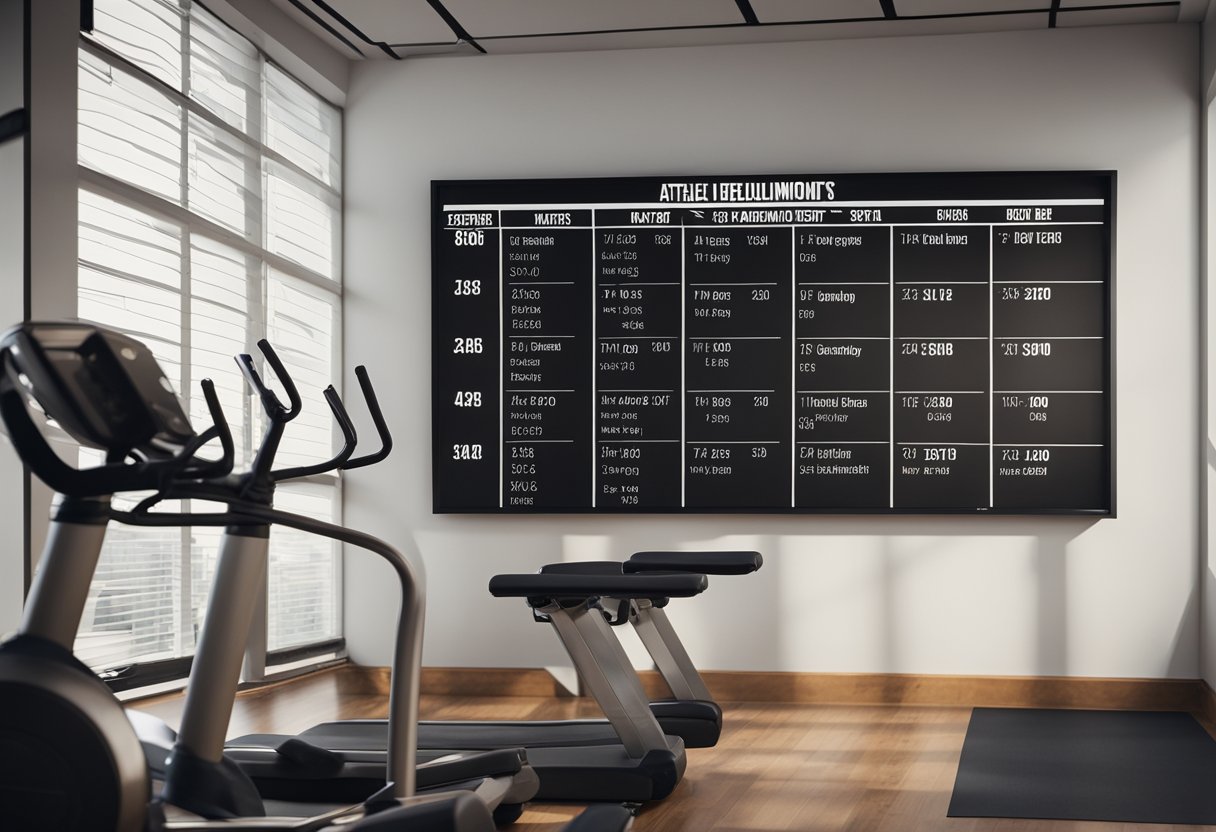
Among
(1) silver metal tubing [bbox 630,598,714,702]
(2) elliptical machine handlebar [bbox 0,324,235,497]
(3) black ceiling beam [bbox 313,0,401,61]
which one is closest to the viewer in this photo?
(2) elliptical machine handlebar [bbox 0,324,235,497]

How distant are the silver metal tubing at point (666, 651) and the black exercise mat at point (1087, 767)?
2.83ft

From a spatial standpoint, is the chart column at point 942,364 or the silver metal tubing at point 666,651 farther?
the chart column at point 942,364

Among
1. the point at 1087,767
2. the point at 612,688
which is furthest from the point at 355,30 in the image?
the point at 1087,767

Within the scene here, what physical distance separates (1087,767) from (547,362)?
2.45 m

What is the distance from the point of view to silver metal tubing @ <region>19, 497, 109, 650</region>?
208 cm

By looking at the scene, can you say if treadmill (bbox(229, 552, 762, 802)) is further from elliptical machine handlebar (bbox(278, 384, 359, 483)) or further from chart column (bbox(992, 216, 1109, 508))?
chart column (bbox(992, 216, 1109, 508))

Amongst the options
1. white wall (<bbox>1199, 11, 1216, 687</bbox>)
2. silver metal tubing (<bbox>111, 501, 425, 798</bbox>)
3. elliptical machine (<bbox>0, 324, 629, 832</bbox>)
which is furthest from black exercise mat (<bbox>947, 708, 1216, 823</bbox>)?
elliptical machine (<bbox>0, 324, 629, 832</bbox>)

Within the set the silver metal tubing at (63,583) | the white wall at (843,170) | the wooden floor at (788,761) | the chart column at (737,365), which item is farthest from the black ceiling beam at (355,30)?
the silver metal tubing at (63,583)

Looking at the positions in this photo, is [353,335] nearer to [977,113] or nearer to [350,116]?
[350,116]

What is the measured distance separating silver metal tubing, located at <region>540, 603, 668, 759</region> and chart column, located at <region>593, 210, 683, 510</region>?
63.9 inches

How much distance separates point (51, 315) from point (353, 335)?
1.94 metres

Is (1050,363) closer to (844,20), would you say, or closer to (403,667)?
(844,20)

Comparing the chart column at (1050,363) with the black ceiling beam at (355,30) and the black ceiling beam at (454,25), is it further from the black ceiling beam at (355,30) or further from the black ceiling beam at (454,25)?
the black ceiling beam at (355,30)

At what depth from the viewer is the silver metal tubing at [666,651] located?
4043mm
